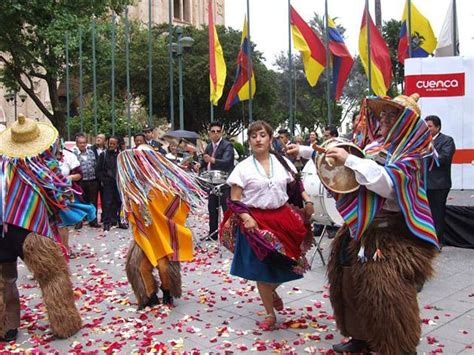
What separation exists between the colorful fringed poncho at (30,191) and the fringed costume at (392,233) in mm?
2411

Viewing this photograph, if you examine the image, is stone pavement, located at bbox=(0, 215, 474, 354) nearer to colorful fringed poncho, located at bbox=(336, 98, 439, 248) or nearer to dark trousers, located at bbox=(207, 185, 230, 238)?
colorful fringed poncho, located at bbox=(336, 98, 439, 248)

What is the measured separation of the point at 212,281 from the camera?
244 inches

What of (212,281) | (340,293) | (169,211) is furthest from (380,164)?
(212,281)

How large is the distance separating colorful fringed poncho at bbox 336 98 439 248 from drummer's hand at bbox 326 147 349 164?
0.81ft

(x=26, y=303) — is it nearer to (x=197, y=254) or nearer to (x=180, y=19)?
(x=197, y=254)

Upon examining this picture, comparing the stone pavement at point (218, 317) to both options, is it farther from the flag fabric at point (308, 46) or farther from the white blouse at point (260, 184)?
the flag fabric at point (308, 46)

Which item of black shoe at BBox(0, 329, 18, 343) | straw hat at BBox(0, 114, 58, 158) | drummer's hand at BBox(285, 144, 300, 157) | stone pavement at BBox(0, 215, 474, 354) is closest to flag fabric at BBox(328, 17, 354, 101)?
stone pavement at BBox(0, 215, 474, 354)

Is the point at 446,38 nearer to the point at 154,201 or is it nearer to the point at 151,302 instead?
the point at 154,201

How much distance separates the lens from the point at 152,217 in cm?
504

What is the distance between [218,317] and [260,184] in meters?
1.39

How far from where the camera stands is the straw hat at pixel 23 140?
4309 millimetres

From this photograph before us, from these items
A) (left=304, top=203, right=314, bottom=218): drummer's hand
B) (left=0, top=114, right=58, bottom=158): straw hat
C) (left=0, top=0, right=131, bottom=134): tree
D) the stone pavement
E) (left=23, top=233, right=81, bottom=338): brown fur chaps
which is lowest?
the stone pavement

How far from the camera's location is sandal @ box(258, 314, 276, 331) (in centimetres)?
442

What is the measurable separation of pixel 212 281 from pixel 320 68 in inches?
278
